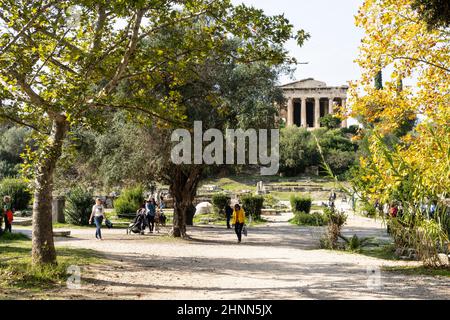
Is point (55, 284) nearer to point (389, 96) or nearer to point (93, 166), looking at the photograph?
point (389, 96)

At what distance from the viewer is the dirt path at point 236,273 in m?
8.26

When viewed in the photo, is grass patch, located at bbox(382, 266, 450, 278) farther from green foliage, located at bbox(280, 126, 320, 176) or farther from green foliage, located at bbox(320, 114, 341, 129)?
green foliage, located at bbox(320, 114, 341, 129)

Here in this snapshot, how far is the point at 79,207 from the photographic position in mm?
23750

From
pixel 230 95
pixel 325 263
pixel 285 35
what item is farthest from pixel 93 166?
pixel 285 35

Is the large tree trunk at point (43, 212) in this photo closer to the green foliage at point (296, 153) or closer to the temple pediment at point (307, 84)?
the green foliage at point (296, 153)

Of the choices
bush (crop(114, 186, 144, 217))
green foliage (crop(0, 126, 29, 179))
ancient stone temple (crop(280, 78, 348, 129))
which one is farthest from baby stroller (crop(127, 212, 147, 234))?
ancient stone temple (crop(280, 78, 348, 129))

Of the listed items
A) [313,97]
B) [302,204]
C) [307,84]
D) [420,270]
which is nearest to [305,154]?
[313,97]

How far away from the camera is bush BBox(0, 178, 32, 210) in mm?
26398

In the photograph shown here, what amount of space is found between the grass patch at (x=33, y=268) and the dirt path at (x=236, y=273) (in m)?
0.48

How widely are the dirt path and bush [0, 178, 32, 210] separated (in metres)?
11.0

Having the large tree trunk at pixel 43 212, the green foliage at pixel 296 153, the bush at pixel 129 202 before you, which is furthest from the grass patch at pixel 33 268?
the green foliage at pixel 296 153

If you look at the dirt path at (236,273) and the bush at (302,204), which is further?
the bush at (302,204)

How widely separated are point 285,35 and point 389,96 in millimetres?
5244

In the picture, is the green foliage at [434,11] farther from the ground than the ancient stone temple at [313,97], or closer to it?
closer to it
